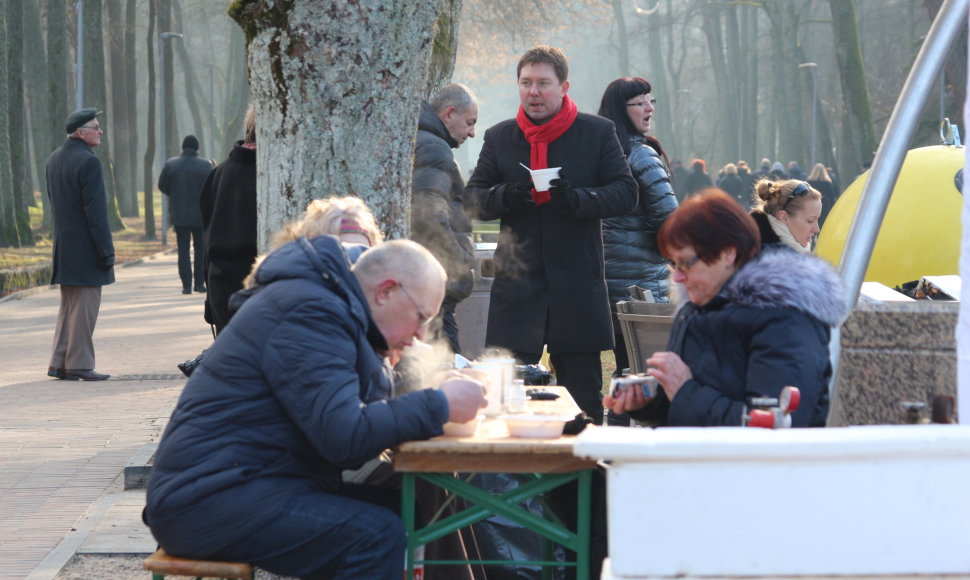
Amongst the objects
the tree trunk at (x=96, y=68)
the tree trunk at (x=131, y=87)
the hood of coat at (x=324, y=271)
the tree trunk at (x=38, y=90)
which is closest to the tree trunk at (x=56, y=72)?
the tree trunk at (x=96, y=68)

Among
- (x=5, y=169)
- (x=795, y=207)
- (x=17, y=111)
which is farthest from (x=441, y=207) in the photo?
(x=17, y=111)

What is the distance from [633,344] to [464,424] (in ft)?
6.54

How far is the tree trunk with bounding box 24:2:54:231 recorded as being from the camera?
29312 millimetres

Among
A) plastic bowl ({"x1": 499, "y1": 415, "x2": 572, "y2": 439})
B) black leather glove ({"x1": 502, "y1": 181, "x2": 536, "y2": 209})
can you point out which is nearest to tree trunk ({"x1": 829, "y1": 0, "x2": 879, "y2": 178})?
black leather glove ({"x1": 502, "y1": 181, "x2": 536, "y2": 209})

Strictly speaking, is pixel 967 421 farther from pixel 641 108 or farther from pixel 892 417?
pixel 641 108

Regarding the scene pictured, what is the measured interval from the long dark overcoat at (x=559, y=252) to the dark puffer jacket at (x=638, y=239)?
47 centimetres

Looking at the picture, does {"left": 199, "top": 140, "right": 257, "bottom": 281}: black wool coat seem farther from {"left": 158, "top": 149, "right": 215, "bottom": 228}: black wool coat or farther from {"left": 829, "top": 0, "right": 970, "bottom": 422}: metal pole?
{"left": 158, "top": 149, "right": 215, "bottom": 228}: black wool coat

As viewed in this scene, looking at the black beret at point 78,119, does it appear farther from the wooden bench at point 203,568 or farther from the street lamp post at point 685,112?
the street lamp post at point 685,112

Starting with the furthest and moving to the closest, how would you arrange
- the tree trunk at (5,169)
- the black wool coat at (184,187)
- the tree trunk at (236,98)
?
the tree trunk at (236,98) < the tree trunk at (5,169) < the black wool coat at (184,187)

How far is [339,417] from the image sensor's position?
343cm

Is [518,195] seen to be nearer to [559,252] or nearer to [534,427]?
[559,252]

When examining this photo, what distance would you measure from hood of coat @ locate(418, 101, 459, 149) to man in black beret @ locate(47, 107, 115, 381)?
13.5 ft

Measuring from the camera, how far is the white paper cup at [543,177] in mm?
5926

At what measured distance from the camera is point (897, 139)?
3.54 m
